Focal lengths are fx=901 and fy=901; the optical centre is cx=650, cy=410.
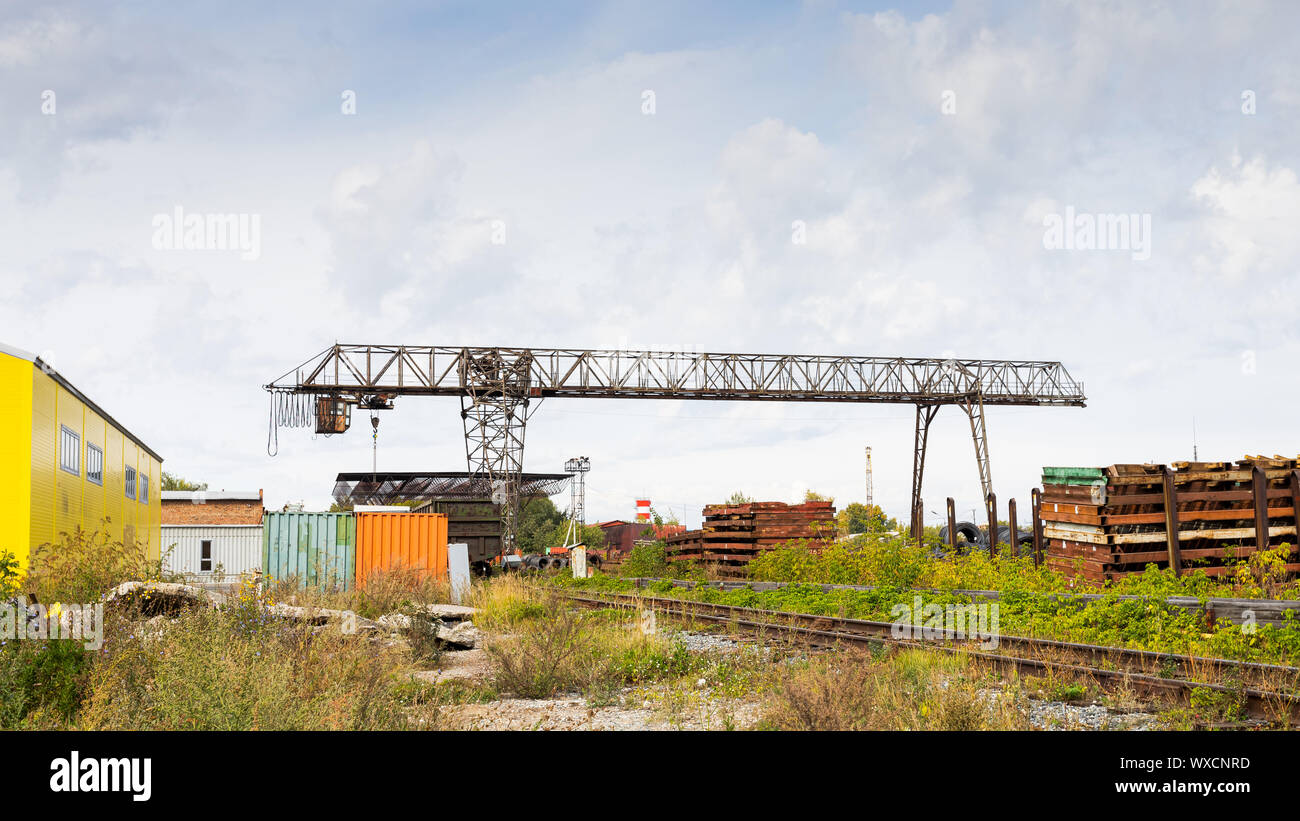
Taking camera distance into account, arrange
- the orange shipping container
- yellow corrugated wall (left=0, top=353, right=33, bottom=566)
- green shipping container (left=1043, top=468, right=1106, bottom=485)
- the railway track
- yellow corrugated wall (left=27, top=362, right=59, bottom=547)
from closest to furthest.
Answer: the railway track < yellow corrugated wall (left=0, top=353, right=33, bottom=566) < yellow corrugated wall (left=27, top=362, right=59, bottom=547) < green shipping container (left=1043, top=468, right=1106, bottom=485) < the orange shipping container

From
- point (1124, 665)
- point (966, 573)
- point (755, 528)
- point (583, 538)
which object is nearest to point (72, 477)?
point (755, 528)

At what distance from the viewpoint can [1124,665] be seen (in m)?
8.84

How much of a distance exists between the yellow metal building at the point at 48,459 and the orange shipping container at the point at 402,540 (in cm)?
618

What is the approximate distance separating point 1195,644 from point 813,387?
2886cm

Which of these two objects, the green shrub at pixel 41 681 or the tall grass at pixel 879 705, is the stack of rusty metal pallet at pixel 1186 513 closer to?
the tall grass at pixel 879 705

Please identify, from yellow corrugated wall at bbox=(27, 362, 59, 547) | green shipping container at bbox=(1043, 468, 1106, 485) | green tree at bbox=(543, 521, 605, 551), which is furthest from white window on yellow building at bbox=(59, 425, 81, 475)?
green tree at bbox=(543, 521, 605, 551)

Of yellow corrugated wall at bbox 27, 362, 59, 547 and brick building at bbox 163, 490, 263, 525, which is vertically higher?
yellow corrugated wall at bbox 27, 362, 59, 547

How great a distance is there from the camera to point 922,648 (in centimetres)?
996

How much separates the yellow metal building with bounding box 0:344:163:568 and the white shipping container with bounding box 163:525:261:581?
15260 mm

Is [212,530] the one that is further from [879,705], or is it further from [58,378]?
[879,705]

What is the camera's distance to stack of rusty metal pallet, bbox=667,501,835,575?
2639 centimetres

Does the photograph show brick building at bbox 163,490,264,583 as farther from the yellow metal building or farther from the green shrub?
the green shrub
